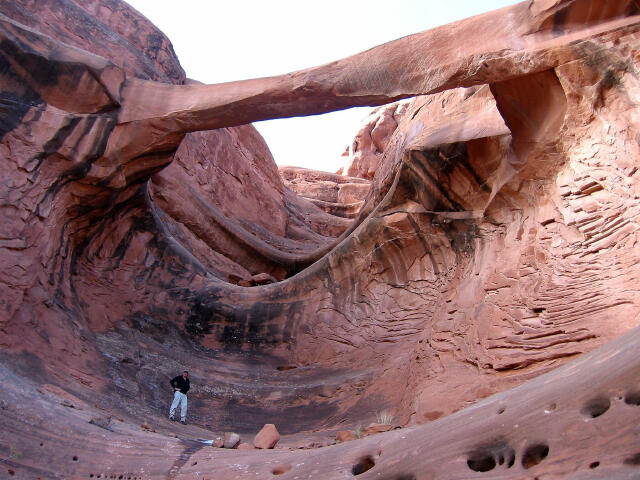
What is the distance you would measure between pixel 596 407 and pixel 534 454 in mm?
366

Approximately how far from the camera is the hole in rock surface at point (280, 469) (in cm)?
397

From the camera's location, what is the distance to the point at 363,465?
364cm

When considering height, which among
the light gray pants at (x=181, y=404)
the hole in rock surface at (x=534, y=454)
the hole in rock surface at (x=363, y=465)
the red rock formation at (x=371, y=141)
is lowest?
the hole in rock surface at (x=534, y=454)

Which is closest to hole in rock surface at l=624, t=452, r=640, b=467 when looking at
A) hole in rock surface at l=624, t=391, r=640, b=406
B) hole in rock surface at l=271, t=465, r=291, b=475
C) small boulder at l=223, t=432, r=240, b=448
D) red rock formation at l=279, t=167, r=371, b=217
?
hole in rock surface at l=624, t=391, r=640, b=406

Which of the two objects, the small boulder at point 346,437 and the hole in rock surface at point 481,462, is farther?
the small boulder at point 346,437

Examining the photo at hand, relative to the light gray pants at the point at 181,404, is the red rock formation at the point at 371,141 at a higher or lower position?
higher

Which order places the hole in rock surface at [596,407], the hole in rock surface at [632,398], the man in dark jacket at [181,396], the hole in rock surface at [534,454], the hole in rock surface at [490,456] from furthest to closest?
the man in dark jacket at [181,396], the hole in rock surface at [490,456], the hole in rock surface at [534,454], the hole in rock surface at [596,407], the hole in rock surface at [632,398]

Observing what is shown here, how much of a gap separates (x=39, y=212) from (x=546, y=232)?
598cm

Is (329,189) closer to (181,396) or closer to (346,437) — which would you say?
(181,396)

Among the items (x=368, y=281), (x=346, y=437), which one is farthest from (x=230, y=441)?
(x=368, y=281)

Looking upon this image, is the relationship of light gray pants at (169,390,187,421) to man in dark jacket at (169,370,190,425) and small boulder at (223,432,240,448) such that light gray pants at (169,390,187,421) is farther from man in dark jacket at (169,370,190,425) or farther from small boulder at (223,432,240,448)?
small boulder at (223,432,240,448)

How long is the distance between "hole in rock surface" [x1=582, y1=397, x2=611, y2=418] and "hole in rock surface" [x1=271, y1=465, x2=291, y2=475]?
2000mm

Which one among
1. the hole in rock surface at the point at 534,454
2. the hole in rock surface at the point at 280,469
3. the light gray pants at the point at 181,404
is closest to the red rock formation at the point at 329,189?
the light gray pants at the point at 181,404

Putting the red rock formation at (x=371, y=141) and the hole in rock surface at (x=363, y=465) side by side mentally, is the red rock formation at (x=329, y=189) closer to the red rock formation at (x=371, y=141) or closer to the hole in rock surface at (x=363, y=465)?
the red rock formation at (x=371, y=141)
